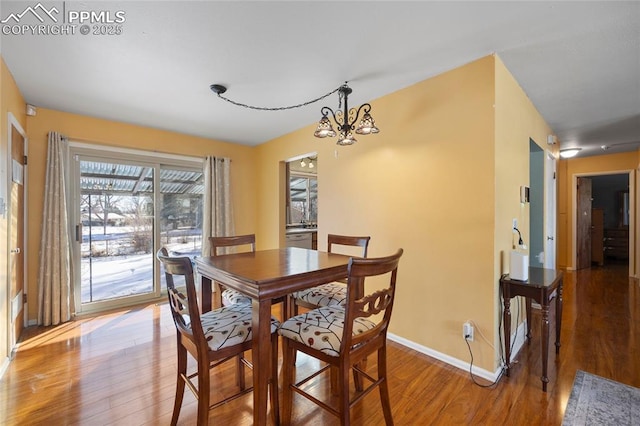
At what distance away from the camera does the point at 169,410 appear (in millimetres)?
1723

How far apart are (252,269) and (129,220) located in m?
3.04

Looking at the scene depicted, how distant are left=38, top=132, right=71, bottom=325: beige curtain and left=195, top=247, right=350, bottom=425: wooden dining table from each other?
230 cm

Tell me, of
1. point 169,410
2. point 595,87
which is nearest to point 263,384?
point 169,410

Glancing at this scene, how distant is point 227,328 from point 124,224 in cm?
309

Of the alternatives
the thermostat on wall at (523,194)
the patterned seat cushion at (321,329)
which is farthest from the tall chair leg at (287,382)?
the thermostat on wall at (523,194)

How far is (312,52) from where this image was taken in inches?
78.9

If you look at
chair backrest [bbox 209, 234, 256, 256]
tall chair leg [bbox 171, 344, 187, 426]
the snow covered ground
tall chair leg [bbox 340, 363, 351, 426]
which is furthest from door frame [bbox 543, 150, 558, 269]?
the snow covered ground

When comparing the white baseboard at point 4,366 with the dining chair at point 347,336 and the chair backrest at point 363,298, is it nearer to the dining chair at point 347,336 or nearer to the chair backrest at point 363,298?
the dining chair at point 347,336

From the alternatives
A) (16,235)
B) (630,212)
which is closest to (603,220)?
(630,212)

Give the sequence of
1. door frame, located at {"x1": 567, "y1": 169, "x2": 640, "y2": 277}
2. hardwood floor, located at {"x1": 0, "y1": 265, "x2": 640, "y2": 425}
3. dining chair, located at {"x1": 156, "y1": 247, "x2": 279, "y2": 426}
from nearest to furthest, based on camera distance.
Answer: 1. dining chair, located at {"x1": 156, "y1": 247, "x2": 279, "y2": 426}
2. hardwood floor, located at {"x1": 0, "y1": 265, "x2": 640, "y2": 425}
3. door frame, located at {"x1": 567, "y1": 169, "x2": 640, "y2": 277}

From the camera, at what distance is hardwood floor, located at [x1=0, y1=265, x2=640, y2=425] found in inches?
65.2

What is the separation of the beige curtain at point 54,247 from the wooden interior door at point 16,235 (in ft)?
0.55

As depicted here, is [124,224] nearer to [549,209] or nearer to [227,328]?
[227,328]

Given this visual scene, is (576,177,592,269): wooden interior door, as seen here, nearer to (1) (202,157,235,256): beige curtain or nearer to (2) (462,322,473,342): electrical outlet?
(2) (462,322,473,342): electrical outlet
